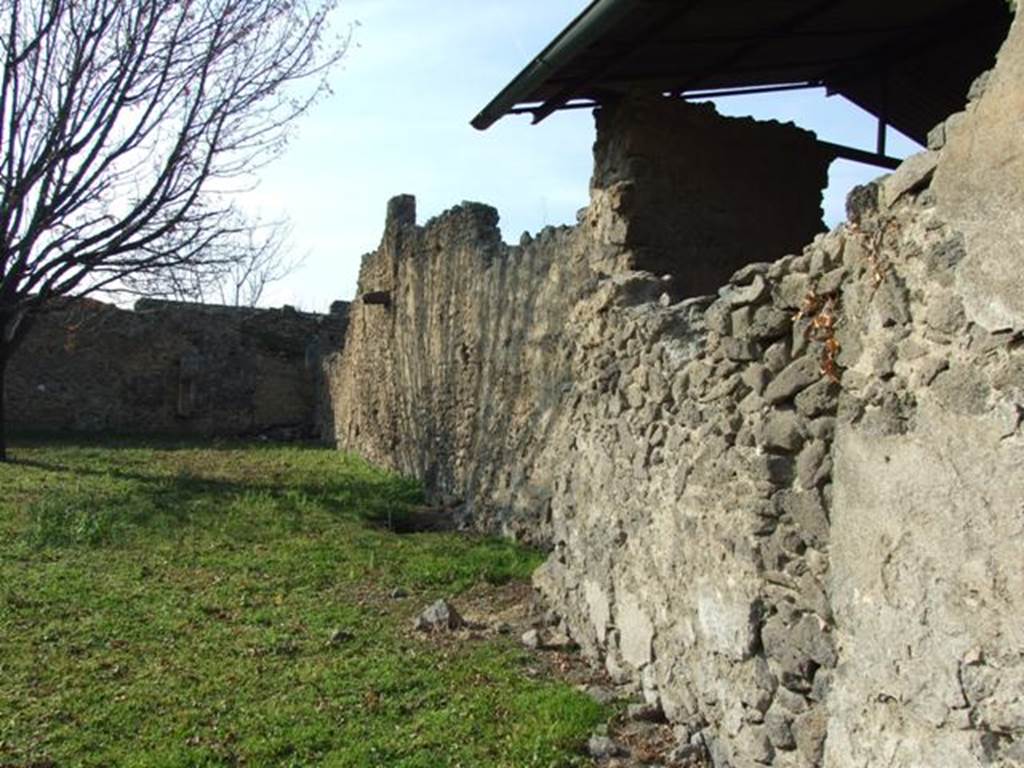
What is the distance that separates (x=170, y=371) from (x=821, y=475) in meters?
16.7

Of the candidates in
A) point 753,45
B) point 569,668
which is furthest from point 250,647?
point 753,45

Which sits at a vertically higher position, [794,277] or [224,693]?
[794,277]

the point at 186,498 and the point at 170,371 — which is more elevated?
the point at 170,371

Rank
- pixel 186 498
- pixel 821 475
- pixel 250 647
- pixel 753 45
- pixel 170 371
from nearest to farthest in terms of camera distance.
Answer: pixel 821 475 → pixel 250 647 → pixel 753 45 → pixel 186 498 → pixel 170 371

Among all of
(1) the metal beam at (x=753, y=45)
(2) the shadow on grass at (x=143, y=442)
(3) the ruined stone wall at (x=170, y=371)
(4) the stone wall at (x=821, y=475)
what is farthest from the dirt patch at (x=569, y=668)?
(3) the ruined stone wall at (x=170, y=371)

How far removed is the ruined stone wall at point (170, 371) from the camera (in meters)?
17.6

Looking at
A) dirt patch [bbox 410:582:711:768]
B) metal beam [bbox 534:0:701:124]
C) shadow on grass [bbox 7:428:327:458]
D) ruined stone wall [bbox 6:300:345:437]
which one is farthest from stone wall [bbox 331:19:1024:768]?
ruined stone wall [bbox 6:300:345:437]

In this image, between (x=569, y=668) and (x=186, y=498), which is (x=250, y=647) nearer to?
(x=569, y=668)

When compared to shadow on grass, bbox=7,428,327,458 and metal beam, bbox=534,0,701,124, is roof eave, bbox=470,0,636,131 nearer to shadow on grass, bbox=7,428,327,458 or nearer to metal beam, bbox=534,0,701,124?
metal beam, bbox=534,0,701,124

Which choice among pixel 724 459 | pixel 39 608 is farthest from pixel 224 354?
pixel 724 459

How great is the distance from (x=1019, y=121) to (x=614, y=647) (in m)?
3.20

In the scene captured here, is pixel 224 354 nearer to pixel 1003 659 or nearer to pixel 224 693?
pixel 224 693

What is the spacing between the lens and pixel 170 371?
1855cm

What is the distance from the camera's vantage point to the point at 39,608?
5965mm
